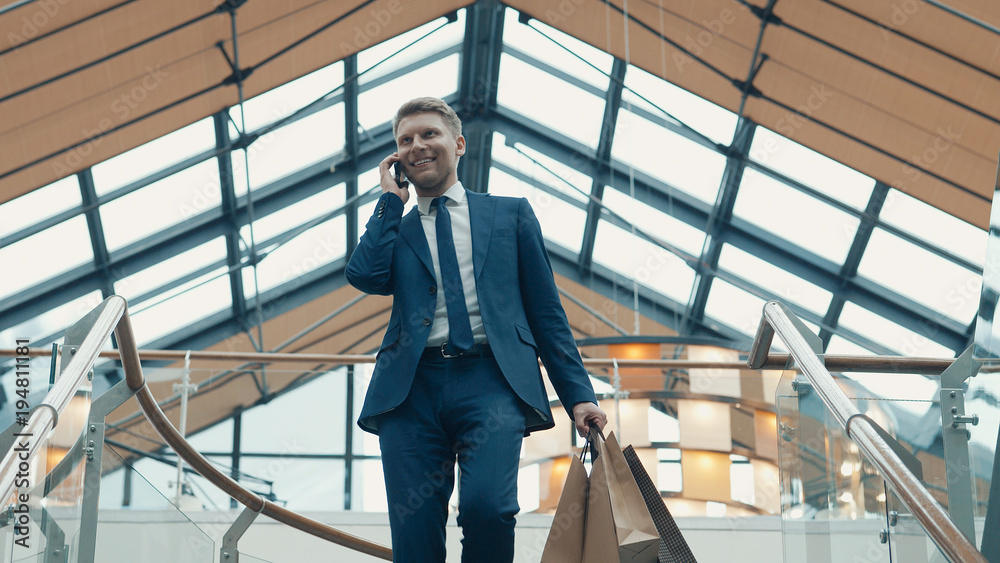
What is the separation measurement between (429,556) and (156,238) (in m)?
8.89

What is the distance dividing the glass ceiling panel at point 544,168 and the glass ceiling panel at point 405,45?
5.62 ft

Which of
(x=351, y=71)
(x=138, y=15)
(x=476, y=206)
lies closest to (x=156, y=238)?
(x=351, y=71)

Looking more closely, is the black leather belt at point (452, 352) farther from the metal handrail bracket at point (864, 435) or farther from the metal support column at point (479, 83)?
the metal support column at point (479, 83)

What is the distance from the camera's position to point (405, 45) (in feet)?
31.6

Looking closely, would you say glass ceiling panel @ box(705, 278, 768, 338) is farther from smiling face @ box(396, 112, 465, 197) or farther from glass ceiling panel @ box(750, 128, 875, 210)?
smiling face @ box(396, 112, 465, 197)

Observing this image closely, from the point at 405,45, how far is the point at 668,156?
3017mm

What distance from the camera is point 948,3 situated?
6992 mm

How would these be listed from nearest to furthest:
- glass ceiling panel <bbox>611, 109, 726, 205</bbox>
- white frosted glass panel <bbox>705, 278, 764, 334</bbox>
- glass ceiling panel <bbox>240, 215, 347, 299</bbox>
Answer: glass ceiling panel <bbox>611, 109, 726, 205</bbox>
glass ceiling panel <bbox>240, 215, 347, 299</bbox>
white frosted glass panel <bbox>705, 278, 764, 334</bbox>

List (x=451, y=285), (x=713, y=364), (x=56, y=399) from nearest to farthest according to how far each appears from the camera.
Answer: (x=56, y=399) → (x=451, y=285) → (x=713, y=364)

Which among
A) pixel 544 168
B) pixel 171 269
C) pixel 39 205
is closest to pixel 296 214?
pixel 171 269

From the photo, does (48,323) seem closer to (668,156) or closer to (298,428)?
(298,428)

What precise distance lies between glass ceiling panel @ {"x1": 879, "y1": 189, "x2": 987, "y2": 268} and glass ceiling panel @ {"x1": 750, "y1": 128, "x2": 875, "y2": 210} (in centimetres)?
24

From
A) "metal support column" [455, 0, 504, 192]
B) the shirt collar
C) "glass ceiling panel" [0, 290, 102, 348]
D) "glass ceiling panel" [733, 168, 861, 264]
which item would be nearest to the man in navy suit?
the shirt collar

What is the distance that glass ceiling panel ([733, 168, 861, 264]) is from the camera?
33.6ft
